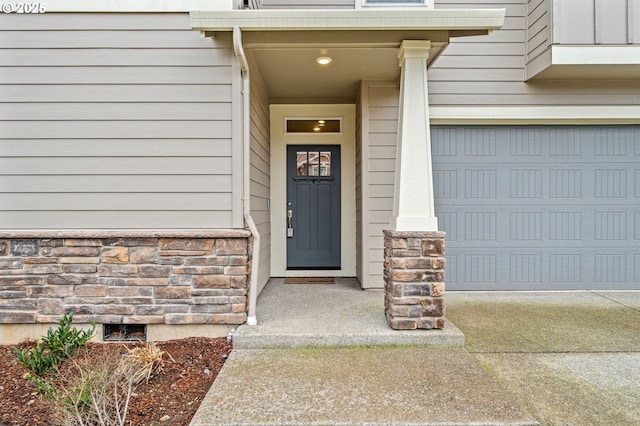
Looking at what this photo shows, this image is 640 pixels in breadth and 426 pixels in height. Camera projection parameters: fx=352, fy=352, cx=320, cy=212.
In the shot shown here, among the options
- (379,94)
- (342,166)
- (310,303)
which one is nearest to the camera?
(310,303)

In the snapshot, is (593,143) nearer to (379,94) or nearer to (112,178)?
(379,94)

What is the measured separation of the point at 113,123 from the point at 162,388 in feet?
7.04

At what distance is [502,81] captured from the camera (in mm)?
4129

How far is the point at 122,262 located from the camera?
2.89 meters

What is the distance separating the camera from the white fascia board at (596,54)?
365 centimetres

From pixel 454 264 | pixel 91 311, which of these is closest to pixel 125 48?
pixel 91 311

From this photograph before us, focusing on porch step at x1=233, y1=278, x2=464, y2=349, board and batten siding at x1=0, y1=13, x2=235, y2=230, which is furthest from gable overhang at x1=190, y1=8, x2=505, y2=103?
porch step at x1=233, y1=278, x2=464, y2=349

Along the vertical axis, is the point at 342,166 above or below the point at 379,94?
below

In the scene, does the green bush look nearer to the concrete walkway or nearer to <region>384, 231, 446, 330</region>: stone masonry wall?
the concrete walkway

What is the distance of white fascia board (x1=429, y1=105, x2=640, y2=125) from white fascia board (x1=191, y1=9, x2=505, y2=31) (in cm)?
146

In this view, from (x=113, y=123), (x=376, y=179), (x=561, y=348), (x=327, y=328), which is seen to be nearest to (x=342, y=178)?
(x=376, y=179)

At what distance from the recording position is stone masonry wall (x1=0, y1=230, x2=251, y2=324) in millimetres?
2889

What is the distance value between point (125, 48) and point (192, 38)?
58cm

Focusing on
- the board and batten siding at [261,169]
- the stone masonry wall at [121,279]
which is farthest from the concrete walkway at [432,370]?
the board and batten siding at [261,169]
